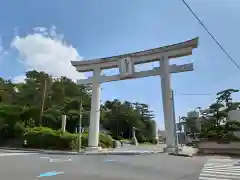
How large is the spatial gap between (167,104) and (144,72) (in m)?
4.10

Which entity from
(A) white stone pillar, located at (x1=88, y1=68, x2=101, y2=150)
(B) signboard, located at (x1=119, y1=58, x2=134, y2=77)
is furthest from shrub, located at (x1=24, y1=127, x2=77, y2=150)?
(B) signboard, located at (x1=119, y1=58, x2=134, y2=77)

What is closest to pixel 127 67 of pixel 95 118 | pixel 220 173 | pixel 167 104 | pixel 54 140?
pixel 167 104

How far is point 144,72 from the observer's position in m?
28.9

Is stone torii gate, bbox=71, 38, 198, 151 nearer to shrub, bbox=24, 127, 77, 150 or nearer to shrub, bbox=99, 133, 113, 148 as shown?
shrub, bbox=24, 127, 77, 150

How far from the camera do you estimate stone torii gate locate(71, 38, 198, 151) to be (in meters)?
Answer: 26.7

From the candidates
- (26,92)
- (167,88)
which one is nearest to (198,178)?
(167,88)

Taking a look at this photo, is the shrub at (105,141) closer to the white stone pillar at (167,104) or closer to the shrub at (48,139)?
the shrub at (48,139)

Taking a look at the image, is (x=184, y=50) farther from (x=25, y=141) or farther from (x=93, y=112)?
(x=25, y=141)

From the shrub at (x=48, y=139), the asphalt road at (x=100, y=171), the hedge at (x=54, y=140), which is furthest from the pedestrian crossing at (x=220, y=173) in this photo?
the shrub at (x=48, y=139)

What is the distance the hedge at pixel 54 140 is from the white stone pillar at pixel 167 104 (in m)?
13.3

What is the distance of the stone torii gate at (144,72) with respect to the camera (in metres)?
26.7

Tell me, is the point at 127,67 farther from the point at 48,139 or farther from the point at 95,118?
the point at 48,139

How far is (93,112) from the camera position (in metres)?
30.2

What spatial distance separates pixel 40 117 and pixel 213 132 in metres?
28.8
